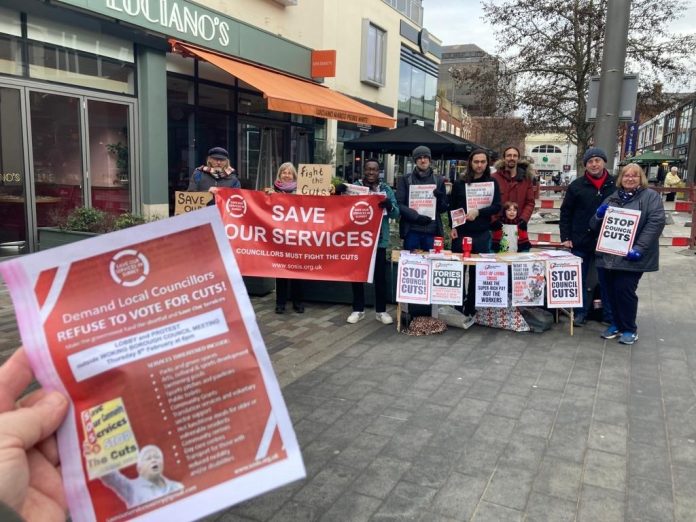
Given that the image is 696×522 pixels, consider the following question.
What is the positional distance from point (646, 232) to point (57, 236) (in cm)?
766

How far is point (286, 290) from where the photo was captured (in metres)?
6.70

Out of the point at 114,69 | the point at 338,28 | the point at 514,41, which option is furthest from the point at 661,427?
the point at 338,28

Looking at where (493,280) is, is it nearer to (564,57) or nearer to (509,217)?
(509,217)

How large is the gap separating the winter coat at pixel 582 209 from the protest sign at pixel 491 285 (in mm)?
1154

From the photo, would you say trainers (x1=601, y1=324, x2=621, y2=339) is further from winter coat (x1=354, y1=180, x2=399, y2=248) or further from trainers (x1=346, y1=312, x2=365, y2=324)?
trainers (x1=346, y1=312, x2=365, y2=324)

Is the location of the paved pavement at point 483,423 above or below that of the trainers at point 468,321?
below

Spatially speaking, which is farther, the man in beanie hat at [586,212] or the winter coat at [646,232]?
the man in beanie hat at [586,212]

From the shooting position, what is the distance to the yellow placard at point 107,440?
3.92 feet

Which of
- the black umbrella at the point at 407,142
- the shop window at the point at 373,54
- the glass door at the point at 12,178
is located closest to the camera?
the glass door at the point at 12,178

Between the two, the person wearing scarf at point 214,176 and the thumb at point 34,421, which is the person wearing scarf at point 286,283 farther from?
the thumb at point 34,421

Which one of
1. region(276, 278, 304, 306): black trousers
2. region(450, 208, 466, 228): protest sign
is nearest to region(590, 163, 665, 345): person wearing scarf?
region(450, 208, 466, 228): protest sign

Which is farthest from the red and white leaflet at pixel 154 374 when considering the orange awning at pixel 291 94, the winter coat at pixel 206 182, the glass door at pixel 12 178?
the orange awning at pixel 291 94

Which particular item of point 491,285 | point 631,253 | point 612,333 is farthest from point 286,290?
point 631,253

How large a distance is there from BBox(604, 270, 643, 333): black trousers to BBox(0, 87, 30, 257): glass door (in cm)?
835
